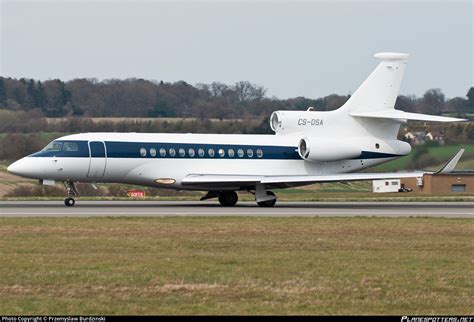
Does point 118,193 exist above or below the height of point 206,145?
below

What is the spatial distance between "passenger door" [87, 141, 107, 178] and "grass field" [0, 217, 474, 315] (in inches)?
375

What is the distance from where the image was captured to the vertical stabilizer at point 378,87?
41.9 m

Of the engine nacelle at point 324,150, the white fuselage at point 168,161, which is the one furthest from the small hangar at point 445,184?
the white fuselage at point 168,161

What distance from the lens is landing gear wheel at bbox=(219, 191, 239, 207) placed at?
39.3 meters

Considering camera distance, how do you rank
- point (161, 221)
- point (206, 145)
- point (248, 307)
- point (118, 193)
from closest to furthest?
Answer: point (248, 307), point (161, 221), point (206, 145), point (118, 193)

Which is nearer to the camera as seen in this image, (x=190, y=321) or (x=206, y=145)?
(x=190, y=321)

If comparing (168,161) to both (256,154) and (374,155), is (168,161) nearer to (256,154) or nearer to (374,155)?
(256,154)

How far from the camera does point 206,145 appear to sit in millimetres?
38844

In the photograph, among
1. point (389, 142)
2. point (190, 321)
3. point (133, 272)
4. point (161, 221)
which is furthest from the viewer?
point (389, 142)

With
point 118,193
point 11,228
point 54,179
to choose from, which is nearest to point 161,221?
point 11,228

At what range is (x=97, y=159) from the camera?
3659cm

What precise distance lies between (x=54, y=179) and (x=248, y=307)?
78.1 ft

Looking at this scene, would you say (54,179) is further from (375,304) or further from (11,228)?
(375,304)

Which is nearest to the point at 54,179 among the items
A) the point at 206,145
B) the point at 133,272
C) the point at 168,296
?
the point at 206,145
